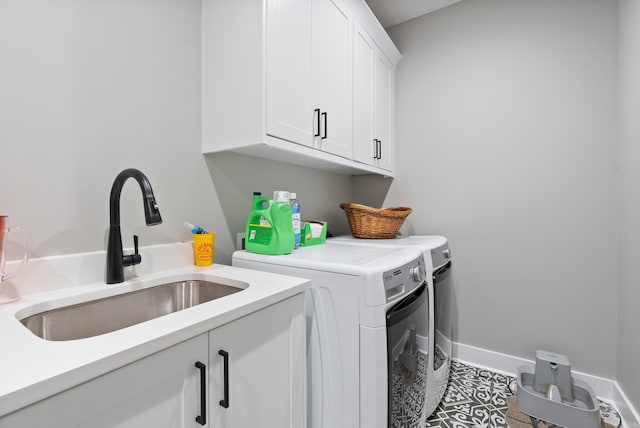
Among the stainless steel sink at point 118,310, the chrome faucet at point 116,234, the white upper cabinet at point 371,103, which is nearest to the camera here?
the stainless steel sink at point 118,310

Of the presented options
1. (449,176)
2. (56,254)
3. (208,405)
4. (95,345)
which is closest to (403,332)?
(208,405)

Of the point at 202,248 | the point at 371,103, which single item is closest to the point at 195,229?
the point at 202,248

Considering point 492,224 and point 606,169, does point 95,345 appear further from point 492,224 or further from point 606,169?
point 606,169

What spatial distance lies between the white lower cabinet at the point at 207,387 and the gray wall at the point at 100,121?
2.18ft

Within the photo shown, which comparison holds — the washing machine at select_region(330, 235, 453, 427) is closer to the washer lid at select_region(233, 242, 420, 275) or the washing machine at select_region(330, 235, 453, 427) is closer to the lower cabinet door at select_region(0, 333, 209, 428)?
the washer lid at select_region(233, 242, 420, 275)

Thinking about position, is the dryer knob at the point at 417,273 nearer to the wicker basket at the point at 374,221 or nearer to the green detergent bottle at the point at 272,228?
the green detergent bottle at the point at 272,228

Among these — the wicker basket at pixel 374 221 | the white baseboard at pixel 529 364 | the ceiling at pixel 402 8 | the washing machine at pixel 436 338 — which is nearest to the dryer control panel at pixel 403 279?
the washing machine at pixel 436 338

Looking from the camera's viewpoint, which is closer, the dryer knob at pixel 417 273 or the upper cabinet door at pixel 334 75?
the dryer knob at pixel 417 273

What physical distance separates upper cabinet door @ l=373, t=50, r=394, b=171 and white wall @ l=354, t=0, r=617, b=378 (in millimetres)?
132

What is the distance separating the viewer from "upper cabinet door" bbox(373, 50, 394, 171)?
2180mm

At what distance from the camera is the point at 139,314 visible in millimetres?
1081

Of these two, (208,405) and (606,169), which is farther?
(606,169)

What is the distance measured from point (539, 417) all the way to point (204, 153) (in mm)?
2184

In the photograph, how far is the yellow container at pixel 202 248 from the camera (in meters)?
1.30
